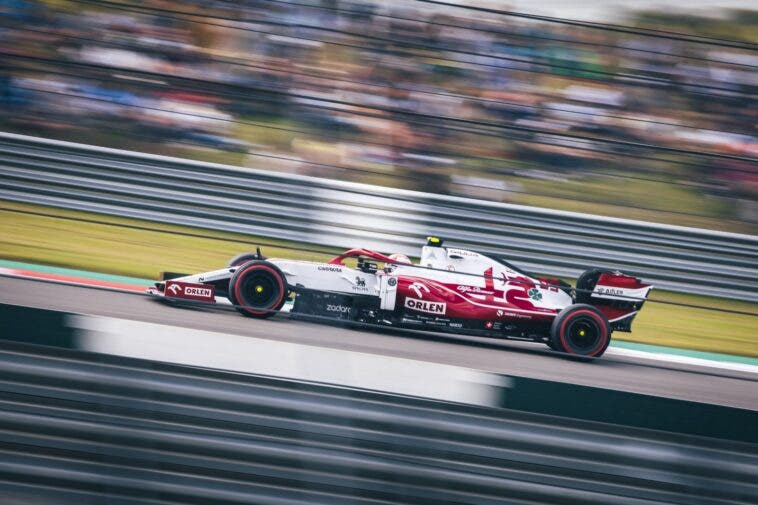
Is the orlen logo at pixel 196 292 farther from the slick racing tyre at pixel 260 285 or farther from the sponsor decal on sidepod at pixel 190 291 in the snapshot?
the slick racing tyre at pixel 260 285

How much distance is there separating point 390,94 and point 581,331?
2.81 metres

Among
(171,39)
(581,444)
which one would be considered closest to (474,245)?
(171,39)

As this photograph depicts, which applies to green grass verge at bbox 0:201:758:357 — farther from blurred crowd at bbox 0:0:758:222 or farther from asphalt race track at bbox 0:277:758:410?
asphalt race track at bbox 0:277:758:410

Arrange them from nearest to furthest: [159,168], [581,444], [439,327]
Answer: [581,444] → [439,327] → [159,168]

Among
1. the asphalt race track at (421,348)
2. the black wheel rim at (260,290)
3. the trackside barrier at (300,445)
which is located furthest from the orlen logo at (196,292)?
the trackside barrier at (300,445)

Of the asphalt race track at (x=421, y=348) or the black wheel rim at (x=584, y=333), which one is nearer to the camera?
the asphalt race track at (x=421, y=348)

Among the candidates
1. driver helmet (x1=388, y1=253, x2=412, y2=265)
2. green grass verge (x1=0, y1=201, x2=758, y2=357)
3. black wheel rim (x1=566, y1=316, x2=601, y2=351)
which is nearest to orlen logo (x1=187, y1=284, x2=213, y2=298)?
green grass verge (x1=0, y1=201, x2=758, y2=357)

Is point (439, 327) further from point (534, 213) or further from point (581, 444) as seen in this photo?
point (581, 444)

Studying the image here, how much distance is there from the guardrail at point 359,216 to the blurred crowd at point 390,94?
220 millimetres

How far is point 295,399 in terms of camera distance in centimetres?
209

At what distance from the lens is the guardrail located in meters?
6.12

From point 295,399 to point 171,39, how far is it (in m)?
5.80

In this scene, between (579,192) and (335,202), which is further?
(579,192)

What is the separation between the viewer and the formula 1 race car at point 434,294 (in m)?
5.48
